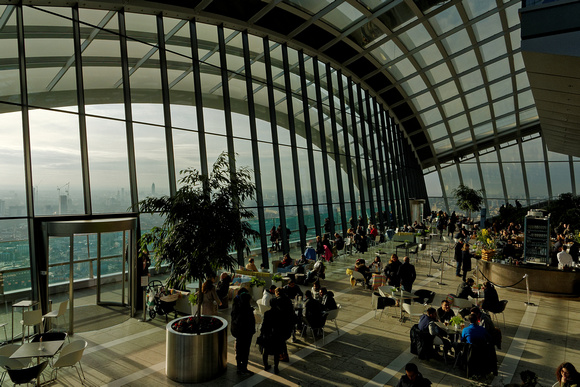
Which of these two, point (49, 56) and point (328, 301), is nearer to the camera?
point (328, 301)

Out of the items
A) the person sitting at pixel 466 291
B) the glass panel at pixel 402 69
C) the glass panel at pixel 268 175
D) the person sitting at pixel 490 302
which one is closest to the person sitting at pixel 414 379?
the person sitting at pixel 490 302

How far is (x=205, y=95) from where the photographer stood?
13945 millimetres

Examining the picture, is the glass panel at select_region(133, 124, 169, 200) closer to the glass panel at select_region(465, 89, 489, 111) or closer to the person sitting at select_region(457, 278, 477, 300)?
the person sitting at select_region(457, 278, 477, 300)

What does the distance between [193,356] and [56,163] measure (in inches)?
258

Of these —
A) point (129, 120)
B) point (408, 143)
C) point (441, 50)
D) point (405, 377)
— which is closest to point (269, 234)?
point (129, 120)

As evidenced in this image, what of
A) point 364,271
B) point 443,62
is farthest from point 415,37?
point 364,271

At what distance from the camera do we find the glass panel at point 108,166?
10453mm

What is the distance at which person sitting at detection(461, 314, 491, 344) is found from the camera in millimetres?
6480

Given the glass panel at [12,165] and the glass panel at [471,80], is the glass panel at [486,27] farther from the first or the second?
the glass panel at [12,165]

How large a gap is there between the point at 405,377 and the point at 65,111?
9997 millimetres

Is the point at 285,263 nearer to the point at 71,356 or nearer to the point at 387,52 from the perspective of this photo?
→ the point at 71,356

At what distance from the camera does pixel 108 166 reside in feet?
35.3

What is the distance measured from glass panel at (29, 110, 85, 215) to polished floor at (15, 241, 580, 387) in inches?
130

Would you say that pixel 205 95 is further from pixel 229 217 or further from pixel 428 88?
pixel 428 88
